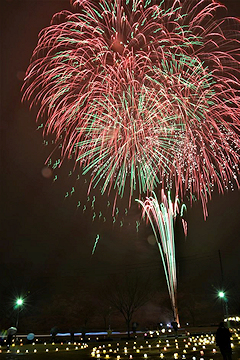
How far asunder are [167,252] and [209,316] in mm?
60695

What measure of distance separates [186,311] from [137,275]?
1364 cm

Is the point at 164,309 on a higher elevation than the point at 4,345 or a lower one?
higher

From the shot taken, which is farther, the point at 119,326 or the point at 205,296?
the point at 205,296

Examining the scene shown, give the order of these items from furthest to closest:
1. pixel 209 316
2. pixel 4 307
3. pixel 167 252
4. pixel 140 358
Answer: pixel 209 316 → pixel 4 307 → pixel 167 252 → pixel 140 358

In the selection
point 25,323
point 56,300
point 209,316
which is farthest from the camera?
point 56,300

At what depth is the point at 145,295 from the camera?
237ft

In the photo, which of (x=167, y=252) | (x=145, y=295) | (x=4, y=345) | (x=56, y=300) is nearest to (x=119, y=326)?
(x=145, y=295)

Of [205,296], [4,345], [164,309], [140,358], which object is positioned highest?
[205,296]

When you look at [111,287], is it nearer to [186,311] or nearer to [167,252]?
[186,311]

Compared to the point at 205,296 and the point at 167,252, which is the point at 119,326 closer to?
the point at 205,296

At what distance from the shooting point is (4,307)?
64.3 meters

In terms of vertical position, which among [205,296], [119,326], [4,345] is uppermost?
[205,296]

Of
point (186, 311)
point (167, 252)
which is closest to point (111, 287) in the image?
point (186, 311)

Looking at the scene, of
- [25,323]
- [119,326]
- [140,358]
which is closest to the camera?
Answer: [140,358]
